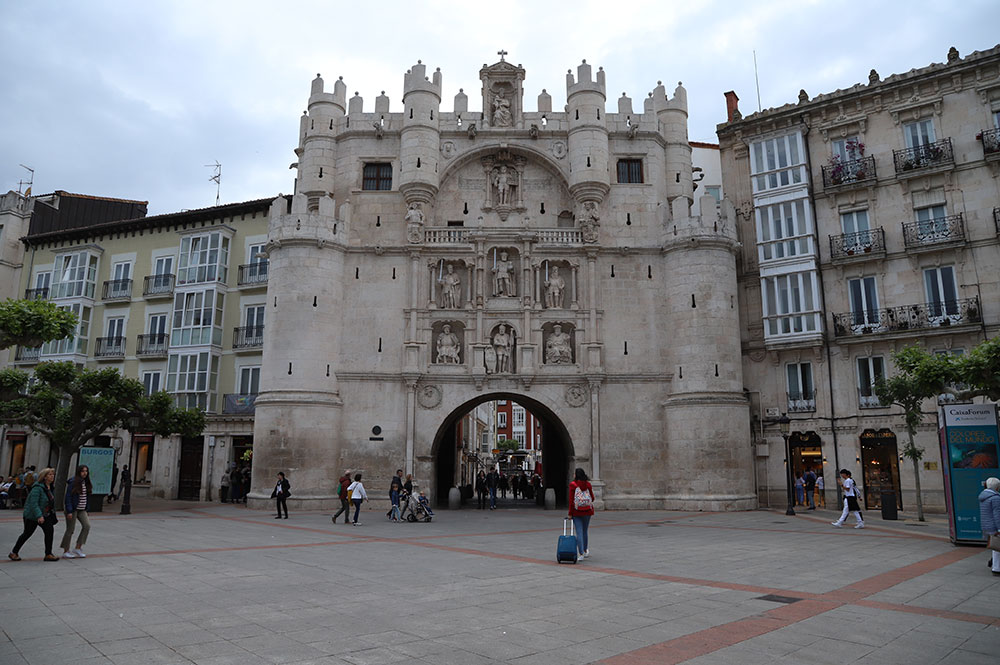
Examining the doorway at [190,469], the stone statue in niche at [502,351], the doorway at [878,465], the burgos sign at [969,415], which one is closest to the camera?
the burgos sign at [969,415]

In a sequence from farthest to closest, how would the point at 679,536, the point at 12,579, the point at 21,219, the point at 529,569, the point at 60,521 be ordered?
the point at 21,219 → the point at 60,521 → the point at 679,536 → the point at 529,569 → the point at 12,579

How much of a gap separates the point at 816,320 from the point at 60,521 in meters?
29.9

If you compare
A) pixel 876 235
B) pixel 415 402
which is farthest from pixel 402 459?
pixel 876 235

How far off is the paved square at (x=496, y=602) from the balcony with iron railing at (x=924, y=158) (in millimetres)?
17852

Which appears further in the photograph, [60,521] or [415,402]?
[415,402]

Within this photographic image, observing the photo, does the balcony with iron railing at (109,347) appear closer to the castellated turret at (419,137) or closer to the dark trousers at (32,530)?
the castellated turret at (419,137)

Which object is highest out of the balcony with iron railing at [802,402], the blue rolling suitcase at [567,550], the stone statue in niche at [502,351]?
the stone statue in niche at [502,351]

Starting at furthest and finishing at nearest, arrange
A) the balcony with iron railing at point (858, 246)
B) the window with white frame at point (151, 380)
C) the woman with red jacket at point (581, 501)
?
1. the window with white frame at point (151, 380)
2. the balcony with iron railing at point (858, 246)
3. the woman with red jacket at point (581, 501)

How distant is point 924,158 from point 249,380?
33486 mm

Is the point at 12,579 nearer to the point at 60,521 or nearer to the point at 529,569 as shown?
the point at 529,569

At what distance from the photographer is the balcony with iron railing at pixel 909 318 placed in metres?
26.7

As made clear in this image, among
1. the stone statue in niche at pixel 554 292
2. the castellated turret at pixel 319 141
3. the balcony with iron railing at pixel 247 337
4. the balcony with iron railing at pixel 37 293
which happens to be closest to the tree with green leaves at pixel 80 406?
the balcony with iron railing at pixel 247 337

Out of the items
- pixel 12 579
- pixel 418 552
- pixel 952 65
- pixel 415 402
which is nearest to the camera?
pixel 12 579

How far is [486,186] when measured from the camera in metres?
33.5
